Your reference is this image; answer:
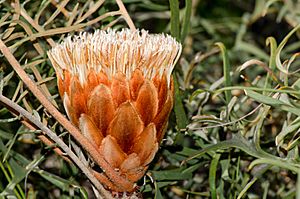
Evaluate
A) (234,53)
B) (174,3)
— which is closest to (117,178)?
(174,3)

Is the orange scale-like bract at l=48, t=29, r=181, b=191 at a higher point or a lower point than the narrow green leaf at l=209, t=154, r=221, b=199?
higher

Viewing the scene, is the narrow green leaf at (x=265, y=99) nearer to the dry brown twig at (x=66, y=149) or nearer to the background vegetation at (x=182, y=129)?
the background vegetation at (x=182, y=129)

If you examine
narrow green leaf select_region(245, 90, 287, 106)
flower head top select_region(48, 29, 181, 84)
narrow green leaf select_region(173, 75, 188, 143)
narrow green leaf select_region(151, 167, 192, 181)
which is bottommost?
narrow green leaf select_region(151, 167, 192, 181)

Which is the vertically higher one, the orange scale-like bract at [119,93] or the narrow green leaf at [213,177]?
the orange scale-like bract at [119,93]

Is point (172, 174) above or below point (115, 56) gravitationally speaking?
below

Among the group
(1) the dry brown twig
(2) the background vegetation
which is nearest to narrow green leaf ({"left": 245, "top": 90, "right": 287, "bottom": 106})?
(2) the background vegetation

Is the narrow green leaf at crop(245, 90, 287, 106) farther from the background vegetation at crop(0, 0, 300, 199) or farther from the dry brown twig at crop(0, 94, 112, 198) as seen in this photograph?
the dry brown twig at crop(0, 94, 112, 198)

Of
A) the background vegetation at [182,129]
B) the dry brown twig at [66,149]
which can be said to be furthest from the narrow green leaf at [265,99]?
Result: the dry brown twig at [66,149]

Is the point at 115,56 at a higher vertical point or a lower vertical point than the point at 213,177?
higher

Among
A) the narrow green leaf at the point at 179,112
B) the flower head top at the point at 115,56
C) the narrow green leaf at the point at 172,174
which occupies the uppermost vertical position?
the flower head top at the point at 115,56
